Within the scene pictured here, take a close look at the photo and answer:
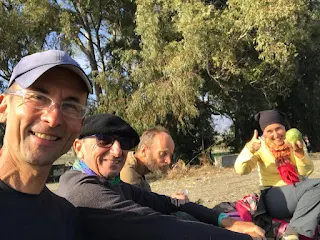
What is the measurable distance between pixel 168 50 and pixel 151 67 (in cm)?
85

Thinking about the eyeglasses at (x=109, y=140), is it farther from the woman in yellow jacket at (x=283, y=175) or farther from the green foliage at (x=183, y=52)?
the green foliage at (x=183, y=52)

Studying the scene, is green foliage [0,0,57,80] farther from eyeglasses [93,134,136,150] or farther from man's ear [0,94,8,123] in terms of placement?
man's ear [0,94,8,123]

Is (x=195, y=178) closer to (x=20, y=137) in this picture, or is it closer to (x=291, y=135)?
(x=291, y=135)

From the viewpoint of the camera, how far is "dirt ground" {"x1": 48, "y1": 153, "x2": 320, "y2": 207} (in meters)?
8.10

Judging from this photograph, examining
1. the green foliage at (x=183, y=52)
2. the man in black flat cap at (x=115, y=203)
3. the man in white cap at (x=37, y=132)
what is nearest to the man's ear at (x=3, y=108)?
the man in white cap at (x=37, y=132)

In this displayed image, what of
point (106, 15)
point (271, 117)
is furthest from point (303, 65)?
point (271, 117)

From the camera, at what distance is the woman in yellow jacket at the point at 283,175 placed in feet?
10.5

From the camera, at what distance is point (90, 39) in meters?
18.3

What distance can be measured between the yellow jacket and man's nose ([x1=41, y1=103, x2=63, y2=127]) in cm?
246

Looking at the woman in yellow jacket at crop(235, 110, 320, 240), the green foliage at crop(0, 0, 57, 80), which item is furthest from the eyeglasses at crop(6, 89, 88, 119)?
the green foliage at crop(0, 0, 57, 80)

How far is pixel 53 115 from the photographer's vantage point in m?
1.46

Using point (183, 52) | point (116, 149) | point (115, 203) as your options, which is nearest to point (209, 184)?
point (183, 52)

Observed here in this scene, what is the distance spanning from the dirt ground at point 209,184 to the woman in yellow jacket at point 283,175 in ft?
9.38

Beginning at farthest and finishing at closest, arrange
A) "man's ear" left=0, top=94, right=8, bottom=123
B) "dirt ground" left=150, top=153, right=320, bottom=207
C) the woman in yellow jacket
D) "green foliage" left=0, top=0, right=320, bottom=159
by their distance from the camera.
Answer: "green foliage" left=0, top=0, right=320, bottom=159 < "dirt ground" left=150, top=153, right=320, bottom=207 < the woman in yellow jacket < "man's ear" left=0, top=94, right=8, bottom=123
